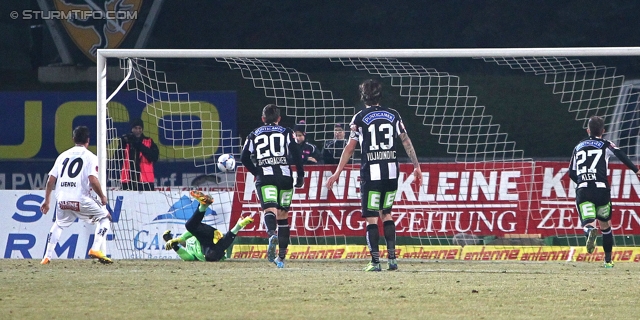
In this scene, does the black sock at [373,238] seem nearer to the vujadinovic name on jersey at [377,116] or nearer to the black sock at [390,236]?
the black sock at [390,236]

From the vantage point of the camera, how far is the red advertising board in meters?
15.1

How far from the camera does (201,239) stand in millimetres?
13609

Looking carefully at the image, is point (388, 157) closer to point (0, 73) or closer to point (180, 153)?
point (180, 153)

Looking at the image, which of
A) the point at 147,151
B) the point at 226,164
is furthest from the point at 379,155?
the point at 147,151

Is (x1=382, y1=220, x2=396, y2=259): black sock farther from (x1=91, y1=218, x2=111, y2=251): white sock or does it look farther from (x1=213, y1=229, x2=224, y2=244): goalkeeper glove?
(x1=91, y1=218, x2=111, y2=251): white sock

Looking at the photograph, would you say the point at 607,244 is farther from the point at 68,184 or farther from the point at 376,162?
the point at 68,184

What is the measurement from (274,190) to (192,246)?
5.28 ft

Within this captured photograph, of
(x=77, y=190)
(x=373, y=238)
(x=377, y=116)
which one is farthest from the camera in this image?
(x=77, y=190)

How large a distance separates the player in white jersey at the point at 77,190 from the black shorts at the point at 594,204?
5.75 m

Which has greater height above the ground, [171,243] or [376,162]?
[376,162]

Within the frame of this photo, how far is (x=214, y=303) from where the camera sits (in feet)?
27.2

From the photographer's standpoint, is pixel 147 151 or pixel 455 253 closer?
pixel 455 253

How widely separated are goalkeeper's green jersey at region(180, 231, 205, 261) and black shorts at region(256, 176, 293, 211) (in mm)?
1306

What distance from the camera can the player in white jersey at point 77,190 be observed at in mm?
12898
